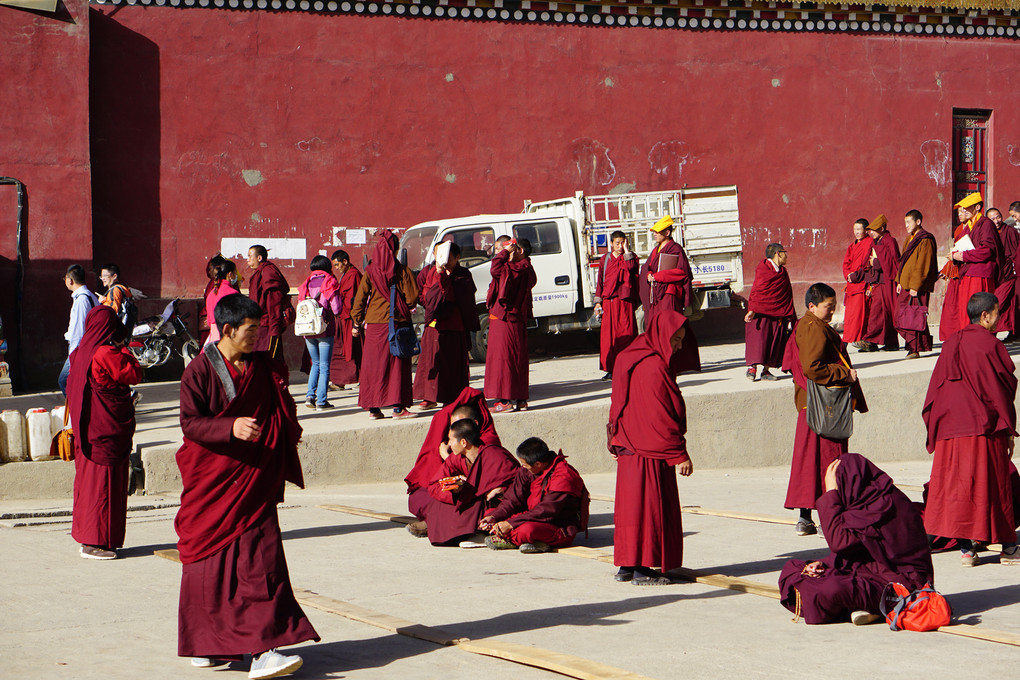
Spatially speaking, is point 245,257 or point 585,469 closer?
point 585,469

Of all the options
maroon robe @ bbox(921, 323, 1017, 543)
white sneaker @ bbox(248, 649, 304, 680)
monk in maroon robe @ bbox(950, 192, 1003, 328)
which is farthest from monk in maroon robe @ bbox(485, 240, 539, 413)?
white sneaker @ bbox(248, 649, 304, 680)

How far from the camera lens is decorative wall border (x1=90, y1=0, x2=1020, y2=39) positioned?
16.4 meters

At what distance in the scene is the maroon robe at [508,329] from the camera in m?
11.7

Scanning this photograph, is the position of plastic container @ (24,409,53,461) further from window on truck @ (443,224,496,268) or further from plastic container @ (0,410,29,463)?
window on truck @ (443,224,496,268)

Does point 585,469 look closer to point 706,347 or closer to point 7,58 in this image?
point 706,347

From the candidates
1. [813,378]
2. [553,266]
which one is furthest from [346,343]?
[813,378]

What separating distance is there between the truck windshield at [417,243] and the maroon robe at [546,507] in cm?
752

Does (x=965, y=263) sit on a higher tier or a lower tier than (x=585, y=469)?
higher

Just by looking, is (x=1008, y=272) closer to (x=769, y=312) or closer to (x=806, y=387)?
(x=769, y=312)

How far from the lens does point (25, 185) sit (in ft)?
48.5

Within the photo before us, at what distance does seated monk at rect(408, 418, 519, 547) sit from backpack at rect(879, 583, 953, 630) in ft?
9.52

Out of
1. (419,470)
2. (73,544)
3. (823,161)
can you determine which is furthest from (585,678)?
(823,161)

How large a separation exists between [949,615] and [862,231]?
9.77 metres

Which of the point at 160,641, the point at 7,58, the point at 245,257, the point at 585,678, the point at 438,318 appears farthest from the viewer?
the point at 245,257
